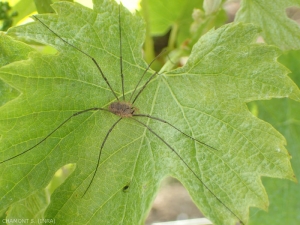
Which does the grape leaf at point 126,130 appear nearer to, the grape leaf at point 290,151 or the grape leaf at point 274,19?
the grape leaf at point 274,19

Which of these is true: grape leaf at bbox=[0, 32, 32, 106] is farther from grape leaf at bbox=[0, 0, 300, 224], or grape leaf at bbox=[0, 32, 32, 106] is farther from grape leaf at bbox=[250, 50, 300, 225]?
grape leaf at bbox=[250, 50, 300, 225]

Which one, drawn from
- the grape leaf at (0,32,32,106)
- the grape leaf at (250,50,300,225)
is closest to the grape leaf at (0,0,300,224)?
the grape leaf at (0,32,32,106)

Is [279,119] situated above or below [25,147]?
below

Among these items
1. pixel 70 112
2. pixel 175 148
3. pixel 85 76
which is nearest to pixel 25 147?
pixel 70 112

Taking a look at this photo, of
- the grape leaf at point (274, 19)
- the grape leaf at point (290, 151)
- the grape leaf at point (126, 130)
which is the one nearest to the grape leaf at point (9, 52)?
the grape leaf at point (126, 130)

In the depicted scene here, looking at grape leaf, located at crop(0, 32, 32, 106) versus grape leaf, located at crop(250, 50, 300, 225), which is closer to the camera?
grape leaf, located at crop(0, 32, 32, 106)

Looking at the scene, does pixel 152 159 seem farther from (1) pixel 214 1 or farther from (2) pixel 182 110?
(1) pixel 214 1
